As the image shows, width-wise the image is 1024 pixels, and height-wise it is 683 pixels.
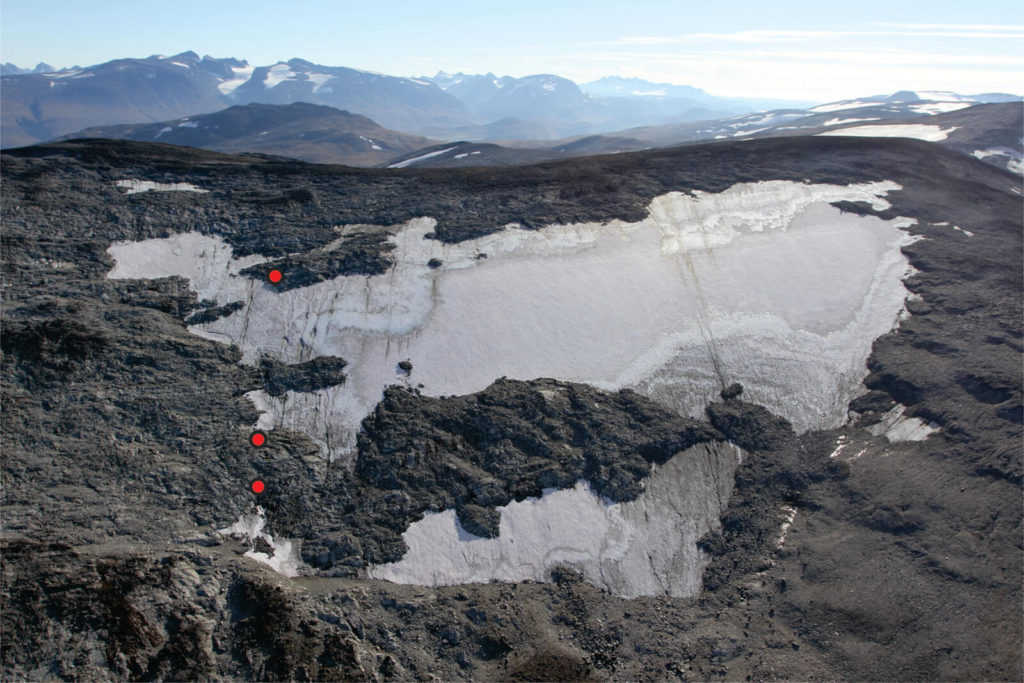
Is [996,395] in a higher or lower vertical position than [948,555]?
higher

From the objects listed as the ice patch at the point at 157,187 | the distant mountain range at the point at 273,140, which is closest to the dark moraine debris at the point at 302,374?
the ice patch at the point at 157,187

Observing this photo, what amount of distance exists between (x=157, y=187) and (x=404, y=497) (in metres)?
23.6

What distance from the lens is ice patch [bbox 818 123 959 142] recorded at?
77250 mm

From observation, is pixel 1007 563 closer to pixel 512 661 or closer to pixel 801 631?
pixel 801 631

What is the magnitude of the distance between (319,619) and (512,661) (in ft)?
17.4

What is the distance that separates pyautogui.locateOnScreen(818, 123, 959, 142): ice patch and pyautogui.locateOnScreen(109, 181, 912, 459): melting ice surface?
61285 mm

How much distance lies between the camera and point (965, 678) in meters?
14.0

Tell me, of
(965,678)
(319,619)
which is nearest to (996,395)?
(965,678)

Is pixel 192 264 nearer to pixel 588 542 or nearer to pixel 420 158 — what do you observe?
pixel 588 542

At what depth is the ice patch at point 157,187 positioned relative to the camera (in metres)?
29.2

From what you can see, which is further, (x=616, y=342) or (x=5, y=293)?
(x=616, y=342)

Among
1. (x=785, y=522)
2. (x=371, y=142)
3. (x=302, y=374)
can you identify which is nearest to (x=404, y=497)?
(x=302, y=374)

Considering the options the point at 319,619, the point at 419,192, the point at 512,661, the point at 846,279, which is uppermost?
the point at 419,192

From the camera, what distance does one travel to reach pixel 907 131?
3169 inches
